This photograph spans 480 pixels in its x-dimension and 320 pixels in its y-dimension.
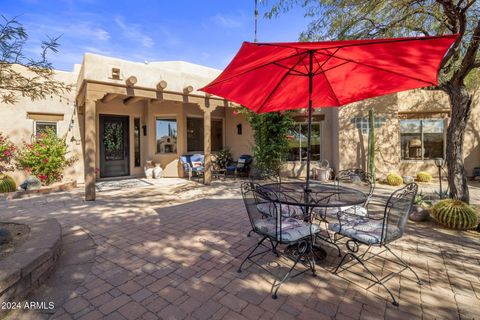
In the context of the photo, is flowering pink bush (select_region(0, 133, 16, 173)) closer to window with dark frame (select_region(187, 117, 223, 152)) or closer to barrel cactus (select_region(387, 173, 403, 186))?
window with dark frame (select_region(187, 117, 223, 152))

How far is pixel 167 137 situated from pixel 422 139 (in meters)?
9.15

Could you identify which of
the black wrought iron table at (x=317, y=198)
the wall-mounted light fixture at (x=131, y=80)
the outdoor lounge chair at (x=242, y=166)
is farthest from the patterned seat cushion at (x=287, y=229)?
the outdoor lounge chair at (x=242, y=166)

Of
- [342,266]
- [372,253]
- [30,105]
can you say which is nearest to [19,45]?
[342,266]

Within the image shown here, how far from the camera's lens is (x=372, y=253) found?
10.4 feet

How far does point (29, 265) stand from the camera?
227cm

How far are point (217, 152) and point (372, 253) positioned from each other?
7.85 m

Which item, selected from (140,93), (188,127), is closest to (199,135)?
(188,127)

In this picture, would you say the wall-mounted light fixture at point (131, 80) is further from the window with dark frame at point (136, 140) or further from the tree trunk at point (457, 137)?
the tree trunk at point (457, 137)

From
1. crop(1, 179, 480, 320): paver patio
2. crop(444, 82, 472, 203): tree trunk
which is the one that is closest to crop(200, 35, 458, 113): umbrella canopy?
crop(1, 179, 480, 320): paver patio

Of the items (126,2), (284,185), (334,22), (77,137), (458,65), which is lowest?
(284,185)

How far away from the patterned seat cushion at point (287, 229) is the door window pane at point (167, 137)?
7.26m

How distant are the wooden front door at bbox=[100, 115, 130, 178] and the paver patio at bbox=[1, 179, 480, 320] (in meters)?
4.50

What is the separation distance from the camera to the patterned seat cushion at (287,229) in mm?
2520

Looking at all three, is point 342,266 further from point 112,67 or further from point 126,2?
point 126,2
